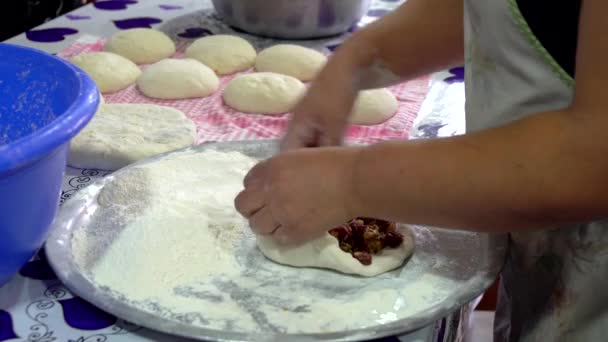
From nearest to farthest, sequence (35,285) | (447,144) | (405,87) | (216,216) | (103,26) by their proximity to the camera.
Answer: (447,144), (35,285), (216,216), (405,87), (103,26)

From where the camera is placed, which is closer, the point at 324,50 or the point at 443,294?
the point at 443,294

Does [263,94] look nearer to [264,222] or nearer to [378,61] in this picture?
[378,61]

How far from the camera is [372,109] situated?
140 centimetres

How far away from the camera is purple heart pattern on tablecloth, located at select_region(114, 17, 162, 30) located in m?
1.91

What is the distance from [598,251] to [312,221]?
0.34 m

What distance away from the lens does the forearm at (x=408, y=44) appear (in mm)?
1036

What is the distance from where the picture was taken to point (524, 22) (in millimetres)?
785

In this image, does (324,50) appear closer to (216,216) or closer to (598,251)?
(216,216)

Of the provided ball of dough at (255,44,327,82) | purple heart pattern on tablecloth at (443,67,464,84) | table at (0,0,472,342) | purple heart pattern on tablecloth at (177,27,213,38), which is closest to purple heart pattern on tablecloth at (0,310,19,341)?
table at (0,0,472,342)

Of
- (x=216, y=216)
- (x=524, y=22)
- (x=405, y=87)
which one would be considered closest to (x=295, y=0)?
(x=405, y=87)

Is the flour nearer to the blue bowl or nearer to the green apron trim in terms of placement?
the blue bowl

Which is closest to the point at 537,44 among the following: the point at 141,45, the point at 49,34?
the point at 141,45

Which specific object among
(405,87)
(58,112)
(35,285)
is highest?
(58,112)

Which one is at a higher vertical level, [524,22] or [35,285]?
[524,22]
